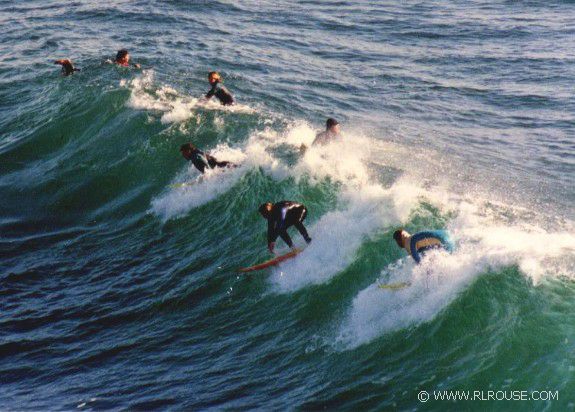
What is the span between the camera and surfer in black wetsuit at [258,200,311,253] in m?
12.8

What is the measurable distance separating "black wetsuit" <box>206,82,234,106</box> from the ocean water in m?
0.40

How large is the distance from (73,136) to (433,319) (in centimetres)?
1381

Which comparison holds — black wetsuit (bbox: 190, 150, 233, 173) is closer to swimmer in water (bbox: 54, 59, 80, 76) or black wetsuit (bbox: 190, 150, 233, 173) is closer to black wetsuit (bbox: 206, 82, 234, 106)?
black wetsuit (bbox: 206, 82, 234, 106)

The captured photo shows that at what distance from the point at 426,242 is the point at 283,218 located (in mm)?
2898

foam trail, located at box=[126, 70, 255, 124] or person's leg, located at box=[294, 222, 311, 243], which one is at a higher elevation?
person's leg, located at box=[294, 222, 311, 243]

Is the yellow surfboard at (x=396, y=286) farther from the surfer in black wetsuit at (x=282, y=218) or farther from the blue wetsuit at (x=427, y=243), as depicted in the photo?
the surfer in black wetsuit at (x=282, y=218)

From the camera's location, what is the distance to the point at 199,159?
16.1 metres

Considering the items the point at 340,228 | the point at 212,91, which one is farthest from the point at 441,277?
the point at 212,91

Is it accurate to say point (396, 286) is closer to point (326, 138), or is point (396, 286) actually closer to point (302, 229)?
point (302, 229)

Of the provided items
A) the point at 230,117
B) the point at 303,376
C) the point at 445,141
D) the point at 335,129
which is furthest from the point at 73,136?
the point at 303,376

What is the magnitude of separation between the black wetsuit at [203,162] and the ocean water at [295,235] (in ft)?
0.70

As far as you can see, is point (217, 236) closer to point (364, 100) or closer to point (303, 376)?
point (303, 376)

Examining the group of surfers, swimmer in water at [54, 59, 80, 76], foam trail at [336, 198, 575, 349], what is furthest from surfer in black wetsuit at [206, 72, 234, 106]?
foam trail at [336, 198, 575, 349]

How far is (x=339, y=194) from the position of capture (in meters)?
14.7
